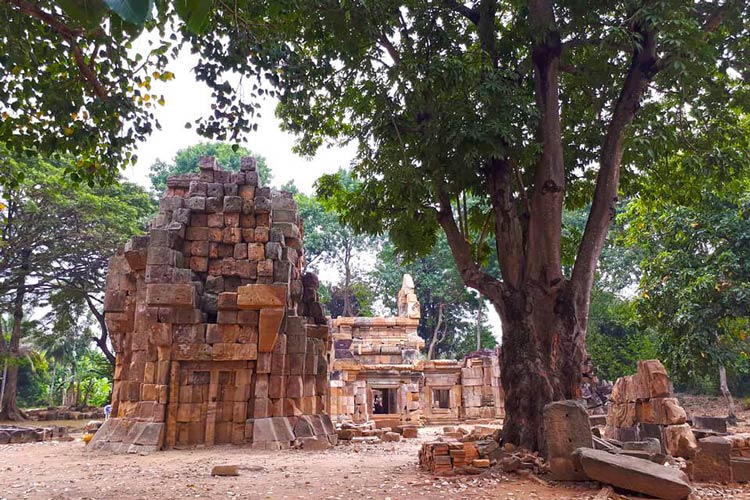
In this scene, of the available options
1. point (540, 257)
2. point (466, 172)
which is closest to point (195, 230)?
point (466, 172)

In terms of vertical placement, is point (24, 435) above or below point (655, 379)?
below

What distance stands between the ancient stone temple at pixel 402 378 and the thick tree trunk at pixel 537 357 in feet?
45.6

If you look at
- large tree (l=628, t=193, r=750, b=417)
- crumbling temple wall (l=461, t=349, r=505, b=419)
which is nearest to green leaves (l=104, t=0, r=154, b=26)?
large tree (l=628, t=193, r=750, b=417)

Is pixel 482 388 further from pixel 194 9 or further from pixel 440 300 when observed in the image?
pixel 194 9

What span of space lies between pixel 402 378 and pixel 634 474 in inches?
707

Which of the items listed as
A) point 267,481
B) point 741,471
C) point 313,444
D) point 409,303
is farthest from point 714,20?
point 409,303

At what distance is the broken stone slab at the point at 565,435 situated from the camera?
705 centimetres

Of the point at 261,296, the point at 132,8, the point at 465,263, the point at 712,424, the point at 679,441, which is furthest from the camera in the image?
the point at 712,424

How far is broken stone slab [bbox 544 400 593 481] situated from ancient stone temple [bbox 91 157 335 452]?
18.4 feet

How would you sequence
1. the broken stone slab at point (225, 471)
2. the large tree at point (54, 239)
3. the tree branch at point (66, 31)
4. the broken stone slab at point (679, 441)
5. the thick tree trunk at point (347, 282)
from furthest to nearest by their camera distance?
the thick tree trunk at point (347, 282) < the large tree at point (54, 239) < the broken stone slab at point (679, 441) < the broken stone slab at point (225, 471) < the tree branch at point (66, 31)

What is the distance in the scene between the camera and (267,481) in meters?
7.36

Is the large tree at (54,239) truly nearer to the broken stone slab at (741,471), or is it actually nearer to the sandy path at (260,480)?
the sandy path at (260,480)

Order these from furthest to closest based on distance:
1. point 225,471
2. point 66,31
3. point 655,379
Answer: point 655,379 → point 225,471 → point 66,31

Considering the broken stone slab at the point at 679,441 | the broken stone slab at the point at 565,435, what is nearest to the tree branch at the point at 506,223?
the broken stone slab at the point at 565,435
